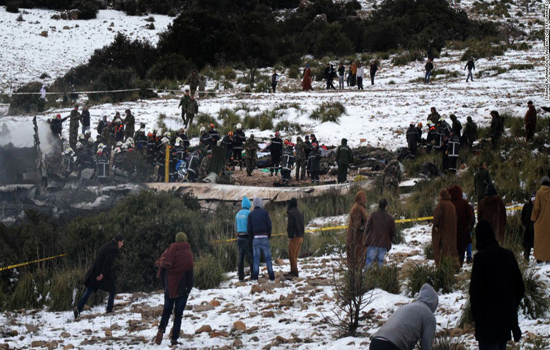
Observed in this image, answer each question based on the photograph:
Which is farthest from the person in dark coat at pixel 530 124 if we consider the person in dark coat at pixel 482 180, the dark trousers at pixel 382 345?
the dark trousers at pixel 382 345

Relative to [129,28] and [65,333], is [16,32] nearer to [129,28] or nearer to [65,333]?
[129,28]

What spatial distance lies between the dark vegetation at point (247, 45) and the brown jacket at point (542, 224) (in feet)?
96.2

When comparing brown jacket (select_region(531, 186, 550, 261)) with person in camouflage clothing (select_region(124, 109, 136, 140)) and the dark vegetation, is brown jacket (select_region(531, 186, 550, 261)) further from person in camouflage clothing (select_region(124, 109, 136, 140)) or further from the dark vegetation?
the dark vegetation

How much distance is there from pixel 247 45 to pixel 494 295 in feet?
149

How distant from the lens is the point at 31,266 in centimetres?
1429

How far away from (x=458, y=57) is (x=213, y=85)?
16.0 meters

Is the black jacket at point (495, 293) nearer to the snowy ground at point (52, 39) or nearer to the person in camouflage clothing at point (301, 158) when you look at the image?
the person in camouflage clothing at point (301, 158)

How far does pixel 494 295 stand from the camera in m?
6.54

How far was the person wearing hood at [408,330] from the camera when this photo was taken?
577 centimetres

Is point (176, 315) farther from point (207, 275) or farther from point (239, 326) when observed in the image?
point (207, 275)

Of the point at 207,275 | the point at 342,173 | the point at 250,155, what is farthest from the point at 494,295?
the point at 250,155

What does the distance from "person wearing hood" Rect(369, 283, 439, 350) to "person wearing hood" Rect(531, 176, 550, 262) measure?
17.2ft

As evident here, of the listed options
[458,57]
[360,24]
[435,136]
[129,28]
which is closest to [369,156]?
[435,136]

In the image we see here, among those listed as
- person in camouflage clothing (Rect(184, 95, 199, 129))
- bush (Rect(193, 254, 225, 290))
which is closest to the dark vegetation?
person in camouflage clothing (Rect(184, 95, 199, 129))
